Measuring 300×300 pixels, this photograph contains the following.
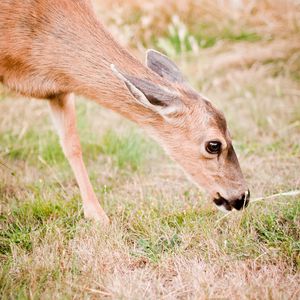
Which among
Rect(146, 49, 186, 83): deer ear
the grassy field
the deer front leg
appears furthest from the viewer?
the deer front leg

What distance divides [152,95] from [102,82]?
0.59 m

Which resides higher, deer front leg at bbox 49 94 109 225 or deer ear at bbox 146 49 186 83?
deer ear at bbox 146 49 186 83

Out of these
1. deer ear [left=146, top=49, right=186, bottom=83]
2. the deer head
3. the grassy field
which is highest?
deer ear [left=146, top=49, right=186, bottom=83]

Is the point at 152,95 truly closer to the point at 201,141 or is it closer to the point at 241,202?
the point at 201,141

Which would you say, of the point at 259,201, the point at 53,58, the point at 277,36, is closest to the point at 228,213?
the point at 259,201

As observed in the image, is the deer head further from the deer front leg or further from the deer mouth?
the deer front leg

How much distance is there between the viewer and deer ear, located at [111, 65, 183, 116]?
152 inches

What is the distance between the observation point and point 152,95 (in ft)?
13.0

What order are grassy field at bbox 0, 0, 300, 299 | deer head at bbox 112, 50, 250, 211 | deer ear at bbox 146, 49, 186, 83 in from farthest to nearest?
deer ear at bbox 146, 49, 186, 83 → deer head at bbox 112, 50, 250, 211 → grassy field at bbox 0, 0, 300, 299

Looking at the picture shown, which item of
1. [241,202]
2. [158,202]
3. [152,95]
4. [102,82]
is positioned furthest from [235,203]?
[102,82]

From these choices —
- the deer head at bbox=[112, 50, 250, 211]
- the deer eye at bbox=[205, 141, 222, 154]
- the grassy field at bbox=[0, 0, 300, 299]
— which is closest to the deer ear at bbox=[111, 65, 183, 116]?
the deer head at bbox=[112, 50, 250, 211]

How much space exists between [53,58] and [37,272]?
178 cm

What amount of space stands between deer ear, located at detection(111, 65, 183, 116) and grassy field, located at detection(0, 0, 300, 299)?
82 centimetres

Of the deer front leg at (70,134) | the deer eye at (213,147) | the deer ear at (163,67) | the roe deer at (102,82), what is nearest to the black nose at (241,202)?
the roe deer at (102,82)
